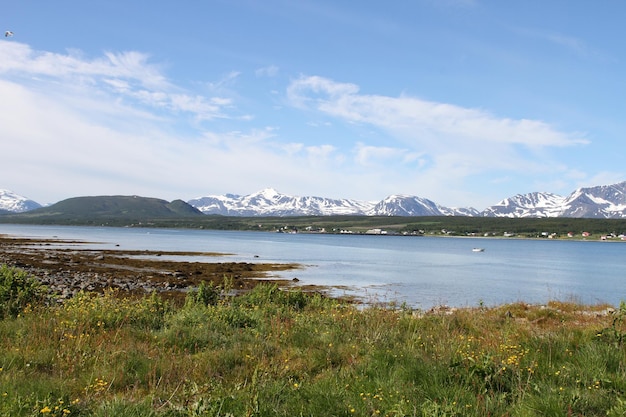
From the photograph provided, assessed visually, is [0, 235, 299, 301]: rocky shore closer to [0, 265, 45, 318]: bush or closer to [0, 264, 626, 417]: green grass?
[0, 265, 45, 318]: bush

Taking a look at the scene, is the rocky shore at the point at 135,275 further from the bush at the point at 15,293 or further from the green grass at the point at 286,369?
the green grass at the point at 286,369

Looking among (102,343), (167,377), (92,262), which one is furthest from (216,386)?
(92,262)

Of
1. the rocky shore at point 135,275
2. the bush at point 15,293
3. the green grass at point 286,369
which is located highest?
the bush at point 15,293

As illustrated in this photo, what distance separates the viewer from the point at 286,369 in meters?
8.12

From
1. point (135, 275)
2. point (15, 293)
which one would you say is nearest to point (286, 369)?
point (15, 293)

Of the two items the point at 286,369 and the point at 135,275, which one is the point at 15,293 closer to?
the point at 286,369

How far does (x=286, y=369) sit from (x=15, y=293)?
10085mm

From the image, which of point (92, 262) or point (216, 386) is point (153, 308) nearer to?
point (216, 386)

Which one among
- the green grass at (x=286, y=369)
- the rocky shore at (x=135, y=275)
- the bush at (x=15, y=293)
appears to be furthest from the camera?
the rocky shore at (x=135, y=275)

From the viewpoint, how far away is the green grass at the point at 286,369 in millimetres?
6383

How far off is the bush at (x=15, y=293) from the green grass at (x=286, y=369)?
57 centimetres

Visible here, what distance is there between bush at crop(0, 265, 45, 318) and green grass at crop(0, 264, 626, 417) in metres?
0.57

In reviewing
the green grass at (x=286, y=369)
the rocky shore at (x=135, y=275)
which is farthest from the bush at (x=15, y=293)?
the rocky shore at (x=135, y=275)

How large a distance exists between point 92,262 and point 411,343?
55.8m
